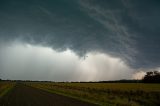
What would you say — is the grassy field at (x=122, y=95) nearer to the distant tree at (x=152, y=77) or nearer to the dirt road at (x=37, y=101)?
the dirt road at (x=37, y=101)

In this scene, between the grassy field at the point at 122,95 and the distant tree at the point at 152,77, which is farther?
the distant tree at the point at 152,77

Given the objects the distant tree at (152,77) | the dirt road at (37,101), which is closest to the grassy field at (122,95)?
the dirt road at (37,101)

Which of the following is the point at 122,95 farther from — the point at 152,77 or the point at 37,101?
the point at 152,77

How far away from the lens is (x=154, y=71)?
356 ft

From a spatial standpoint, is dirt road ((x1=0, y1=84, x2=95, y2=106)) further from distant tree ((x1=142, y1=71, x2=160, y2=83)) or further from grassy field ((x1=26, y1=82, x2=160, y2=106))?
distant tree ((x1=142, y1=71, x2=160, y2=83))

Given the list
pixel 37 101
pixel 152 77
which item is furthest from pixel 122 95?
pixel 152 77

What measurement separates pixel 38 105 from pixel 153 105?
1454 cm

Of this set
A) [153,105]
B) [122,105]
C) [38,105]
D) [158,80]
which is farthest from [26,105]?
[158,80]

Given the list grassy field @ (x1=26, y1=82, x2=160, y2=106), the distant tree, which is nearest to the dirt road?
grassy field @ (x1=26, y1=82, x2=160, y2=106)

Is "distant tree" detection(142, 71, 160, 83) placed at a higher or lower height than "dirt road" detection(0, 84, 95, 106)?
higher

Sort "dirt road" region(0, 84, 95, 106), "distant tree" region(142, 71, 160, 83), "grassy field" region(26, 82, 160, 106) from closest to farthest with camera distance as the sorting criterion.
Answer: "dirt road" region(0, 84, 95, 106) < "grassy field" region(26, 82, 160, 106) < "distant tree" region(142, 71, 160, 83)

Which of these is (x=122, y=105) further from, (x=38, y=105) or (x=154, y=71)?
(x=154, y=71)

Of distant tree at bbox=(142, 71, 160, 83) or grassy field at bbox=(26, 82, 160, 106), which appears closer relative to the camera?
grassy field at bbox=(26, 82, 160, 106)

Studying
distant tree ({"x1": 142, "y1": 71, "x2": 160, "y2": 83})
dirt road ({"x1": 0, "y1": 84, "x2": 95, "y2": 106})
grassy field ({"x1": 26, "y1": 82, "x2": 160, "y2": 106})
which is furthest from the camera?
distant tree ({"x1": 142, "y1": 71, "x2": 160, "y2": 83})
